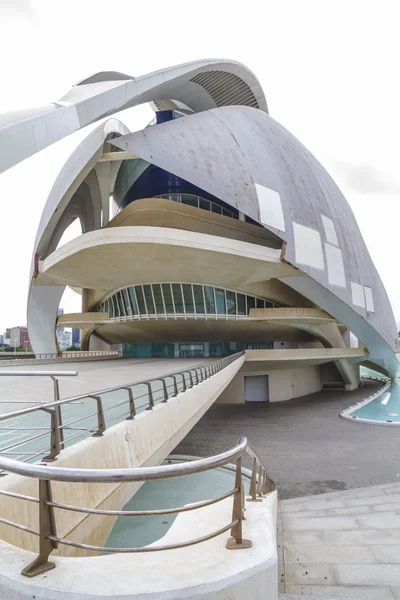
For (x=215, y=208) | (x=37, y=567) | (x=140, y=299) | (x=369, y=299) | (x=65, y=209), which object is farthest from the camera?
(x=369, y=299)

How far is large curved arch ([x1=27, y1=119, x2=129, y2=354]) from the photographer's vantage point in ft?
73.5

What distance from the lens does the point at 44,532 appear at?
2021mm

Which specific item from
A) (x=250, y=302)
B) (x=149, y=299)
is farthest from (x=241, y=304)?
(x=149, y=299)

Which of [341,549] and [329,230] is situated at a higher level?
[329,230]

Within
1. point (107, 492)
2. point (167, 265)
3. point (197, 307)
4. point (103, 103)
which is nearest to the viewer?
point (107, 492)

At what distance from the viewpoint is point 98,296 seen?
30.1m

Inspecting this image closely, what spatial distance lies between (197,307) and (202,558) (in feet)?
77.4

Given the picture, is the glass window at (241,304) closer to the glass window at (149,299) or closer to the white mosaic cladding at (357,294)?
the glass window at (149,299)

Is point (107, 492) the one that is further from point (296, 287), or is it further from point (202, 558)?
point (296, 287)

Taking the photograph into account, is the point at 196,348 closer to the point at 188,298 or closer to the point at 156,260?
the point at 188,298

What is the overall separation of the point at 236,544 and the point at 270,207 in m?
20.3

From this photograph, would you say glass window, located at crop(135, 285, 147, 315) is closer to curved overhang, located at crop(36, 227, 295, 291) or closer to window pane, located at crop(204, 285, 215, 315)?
curved overhang, located at crop(36, 227, 295, 291)

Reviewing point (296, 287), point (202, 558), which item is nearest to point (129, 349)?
point (296, 287)

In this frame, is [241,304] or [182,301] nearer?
[182,301]
